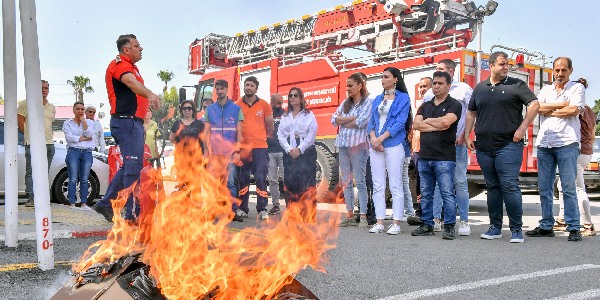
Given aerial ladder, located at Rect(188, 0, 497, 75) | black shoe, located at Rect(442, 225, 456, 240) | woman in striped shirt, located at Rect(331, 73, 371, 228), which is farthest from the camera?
aerial ladder, located at Rect(188, 0, 497, 75)

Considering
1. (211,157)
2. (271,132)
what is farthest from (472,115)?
(211,157)

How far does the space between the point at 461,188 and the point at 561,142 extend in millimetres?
1171

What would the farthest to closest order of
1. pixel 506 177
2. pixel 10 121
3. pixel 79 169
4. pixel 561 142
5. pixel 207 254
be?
pixel 79 169
pixel 561 142
pixel 506 177
pixel 10 121
pixel 207 254

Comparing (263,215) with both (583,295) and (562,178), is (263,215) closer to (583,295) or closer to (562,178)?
(562,178)

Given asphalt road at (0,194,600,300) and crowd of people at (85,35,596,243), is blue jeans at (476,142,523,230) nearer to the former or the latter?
crowd of people at (85,35,596,243)

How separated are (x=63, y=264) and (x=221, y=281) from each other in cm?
233

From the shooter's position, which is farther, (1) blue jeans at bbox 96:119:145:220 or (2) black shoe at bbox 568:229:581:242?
(2) black shoe at bbox 568:229:581:242

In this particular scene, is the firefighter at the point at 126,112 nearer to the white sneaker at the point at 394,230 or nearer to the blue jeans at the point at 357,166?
the blue jeans at the point at 357,166

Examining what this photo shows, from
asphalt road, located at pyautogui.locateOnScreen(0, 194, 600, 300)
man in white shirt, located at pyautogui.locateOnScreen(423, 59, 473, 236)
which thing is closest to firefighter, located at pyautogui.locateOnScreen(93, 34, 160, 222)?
asphalt road, located at pyautogui.locateOnScreen(0, 194, 600, 300)

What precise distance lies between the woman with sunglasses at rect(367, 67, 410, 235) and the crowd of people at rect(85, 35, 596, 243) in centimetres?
1

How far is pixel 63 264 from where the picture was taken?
4.12m

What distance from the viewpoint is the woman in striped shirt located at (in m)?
6.70

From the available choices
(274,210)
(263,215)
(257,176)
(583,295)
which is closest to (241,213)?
(263,215)

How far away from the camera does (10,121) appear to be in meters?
4.77
